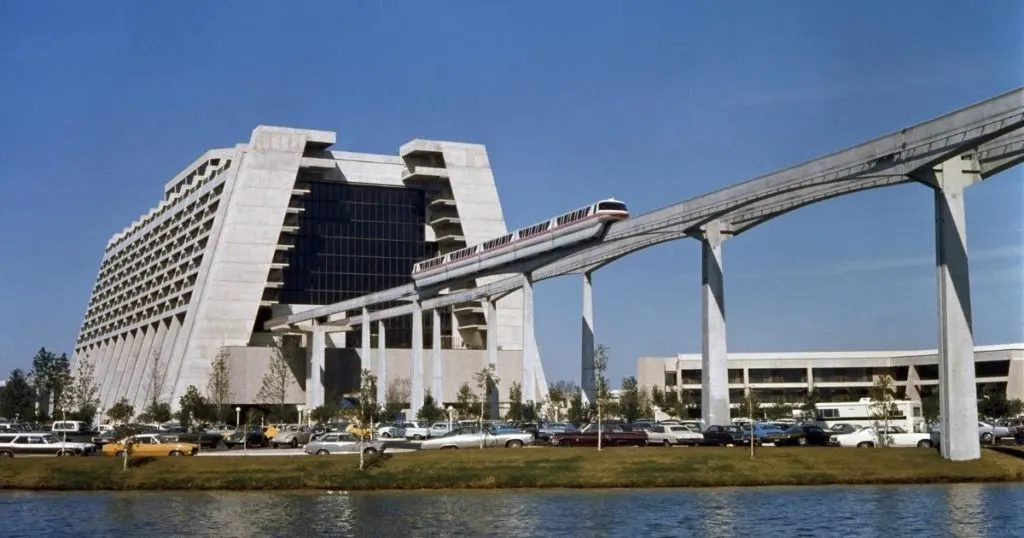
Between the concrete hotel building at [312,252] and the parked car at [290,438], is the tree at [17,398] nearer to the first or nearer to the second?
the concrete hotel building at [312,252]

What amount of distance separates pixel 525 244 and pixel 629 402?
2262 cm

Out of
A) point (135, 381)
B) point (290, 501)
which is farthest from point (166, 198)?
point (290, 501)

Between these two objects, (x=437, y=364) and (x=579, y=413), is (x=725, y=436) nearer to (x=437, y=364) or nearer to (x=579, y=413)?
(x=579, y=413)

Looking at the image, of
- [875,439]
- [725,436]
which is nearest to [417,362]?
[725,436]

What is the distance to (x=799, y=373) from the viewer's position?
15800 cm

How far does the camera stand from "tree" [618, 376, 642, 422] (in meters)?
112

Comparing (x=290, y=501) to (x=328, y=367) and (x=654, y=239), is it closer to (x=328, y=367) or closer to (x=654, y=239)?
(x=654, y=239)

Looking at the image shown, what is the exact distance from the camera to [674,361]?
161 metres

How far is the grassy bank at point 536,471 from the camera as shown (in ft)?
175

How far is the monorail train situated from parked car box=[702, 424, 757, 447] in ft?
78.1

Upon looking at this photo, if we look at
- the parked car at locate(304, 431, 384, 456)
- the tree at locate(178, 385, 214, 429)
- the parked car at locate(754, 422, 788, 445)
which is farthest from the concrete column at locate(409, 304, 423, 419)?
the parked car at locate(304, 431, 384, 456)

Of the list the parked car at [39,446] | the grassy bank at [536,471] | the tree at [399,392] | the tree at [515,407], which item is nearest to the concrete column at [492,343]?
the tree at [515,407]

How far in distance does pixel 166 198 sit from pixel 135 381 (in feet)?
149

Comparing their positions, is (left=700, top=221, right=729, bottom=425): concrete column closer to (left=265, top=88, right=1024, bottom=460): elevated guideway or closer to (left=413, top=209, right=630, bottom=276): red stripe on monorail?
(left=265, top=88, right=1024, bottom=460): elevated guideway
